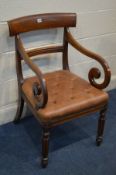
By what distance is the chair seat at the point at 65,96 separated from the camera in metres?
1.48

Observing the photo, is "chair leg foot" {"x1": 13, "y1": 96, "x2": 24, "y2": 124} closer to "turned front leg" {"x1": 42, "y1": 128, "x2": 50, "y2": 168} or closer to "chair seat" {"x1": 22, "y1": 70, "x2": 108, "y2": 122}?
"chair seat" {"x1": 22, "y1": 70, "x2": 108, "y2": 122}

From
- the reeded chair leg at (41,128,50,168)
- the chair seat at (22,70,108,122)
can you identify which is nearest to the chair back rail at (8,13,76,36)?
the chair seat at (22,70,108,122)

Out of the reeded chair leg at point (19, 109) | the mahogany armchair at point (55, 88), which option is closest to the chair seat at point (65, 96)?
the mahogany armchair at point (55, 88)

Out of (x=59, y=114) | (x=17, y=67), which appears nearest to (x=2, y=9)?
(x=17, y=67)

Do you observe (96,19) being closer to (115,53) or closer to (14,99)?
(115,53)

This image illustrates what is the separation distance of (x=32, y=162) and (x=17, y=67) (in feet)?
1.99

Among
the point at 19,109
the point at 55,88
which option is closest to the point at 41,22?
the point at 55,88

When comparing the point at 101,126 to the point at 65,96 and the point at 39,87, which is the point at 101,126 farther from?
the point at 39,87

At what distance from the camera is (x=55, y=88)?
1689 mm

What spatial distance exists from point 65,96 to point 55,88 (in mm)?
113

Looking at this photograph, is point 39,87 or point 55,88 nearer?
point 39,87

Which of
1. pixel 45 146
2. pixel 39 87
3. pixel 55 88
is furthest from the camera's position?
pixel 55 88

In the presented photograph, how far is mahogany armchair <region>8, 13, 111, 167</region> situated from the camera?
1.48m

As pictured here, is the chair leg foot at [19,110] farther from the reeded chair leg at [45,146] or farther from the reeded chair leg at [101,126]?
the reeded chair leg at [101,126]
